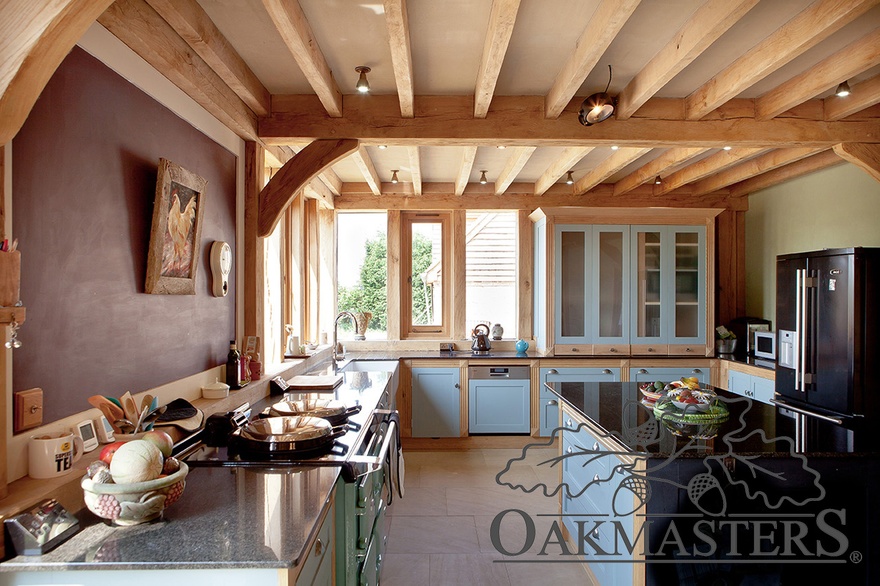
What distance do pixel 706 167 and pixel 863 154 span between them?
1.18 meters

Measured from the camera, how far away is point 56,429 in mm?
1479

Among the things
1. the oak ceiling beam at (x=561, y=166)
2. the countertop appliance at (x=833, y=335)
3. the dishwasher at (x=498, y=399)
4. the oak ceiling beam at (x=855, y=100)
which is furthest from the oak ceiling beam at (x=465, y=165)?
the countertop appliance at (x=833, y=335)

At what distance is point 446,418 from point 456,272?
1.47 metres

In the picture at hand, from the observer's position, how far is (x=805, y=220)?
4230 mm

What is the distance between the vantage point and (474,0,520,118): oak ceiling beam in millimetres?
1838

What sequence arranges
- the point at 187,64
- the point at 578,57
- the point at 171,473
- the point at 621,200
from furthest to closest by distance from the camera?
1. the point at 621,200
2. the point at 578,57
3. the point at 187,64
4. the point at 171,473

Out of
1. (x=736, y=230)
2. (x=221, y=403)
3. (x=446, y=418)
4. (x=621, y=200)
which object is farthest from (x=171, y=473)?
(x=736, y=230)

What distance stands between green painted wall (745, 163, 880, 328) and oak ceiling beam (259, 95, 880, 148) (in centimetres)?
96

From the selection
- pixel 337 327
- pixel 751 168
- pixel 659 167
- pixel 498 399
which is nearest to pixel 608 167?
pixel 659 167

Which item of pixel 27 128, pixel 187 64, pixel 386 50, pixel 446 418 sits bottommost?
pixel 446 418

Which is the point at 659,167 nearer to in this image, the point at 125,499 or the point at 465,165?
the point at 465,165

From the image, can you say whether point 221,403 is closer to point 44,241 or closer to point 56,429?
point 56,429

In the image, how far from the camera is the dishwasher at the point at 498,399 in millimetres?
4715

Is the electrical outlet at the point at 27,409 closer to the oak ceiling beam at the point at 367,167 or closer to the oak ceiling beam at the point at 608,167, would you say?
the oak ceiling beam at the point at 367,167
